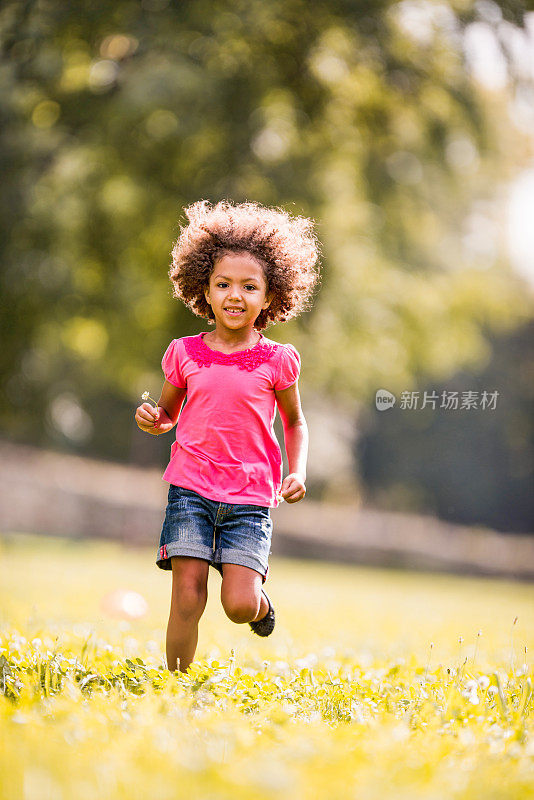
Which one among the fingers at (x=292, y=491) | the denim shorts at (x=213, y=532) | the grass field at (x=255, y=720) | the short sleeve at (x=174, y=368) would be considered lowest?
the grass field at (x=255, y=720)

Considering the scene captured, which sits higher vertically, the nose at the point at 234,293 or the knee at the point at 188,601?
the nose at the point at 234,293

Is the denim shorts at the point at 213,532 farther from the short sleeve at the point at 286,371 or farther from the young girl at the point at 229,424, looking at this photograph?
the short sleeve at the point at 286,371

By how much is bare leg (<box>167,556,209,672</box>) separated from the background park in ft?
0.66

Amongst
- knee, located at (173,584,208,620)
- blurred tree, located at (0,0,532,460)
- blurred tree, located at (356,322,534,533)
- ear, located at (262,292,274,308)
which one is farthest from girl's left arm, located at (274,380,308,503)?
blurred tree, located at (356,322,534,533)

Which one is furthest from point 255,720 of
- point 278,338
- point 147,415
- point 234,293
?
point 278,338

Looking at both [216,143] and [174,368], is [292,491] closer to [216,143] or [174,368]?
[174,368]

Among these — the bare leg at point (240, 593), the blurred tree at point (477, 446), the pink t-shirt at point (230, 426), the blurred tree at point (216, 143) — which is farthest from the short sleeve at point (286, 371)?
the blurred tree at point (477, 446)

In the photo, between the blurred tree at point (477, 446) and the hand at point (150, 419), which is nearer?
the hand at point (150, 419)

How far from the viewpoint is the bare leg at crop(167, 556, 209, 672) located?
3676mm

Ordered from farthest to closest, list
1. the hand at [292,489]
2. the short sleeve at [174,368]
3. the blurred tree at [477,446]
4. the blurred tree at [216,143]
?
the blurred tree at [477,446] < the blurred tree at [216,143] < the short sleeve at [174,368] < the hand at [292,489]

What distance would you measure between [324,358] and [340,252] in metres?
1.59

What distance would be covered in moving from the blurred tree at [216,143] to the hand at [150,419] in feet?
19.9

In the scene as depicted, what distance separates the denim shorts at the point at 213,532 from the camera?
3.68m

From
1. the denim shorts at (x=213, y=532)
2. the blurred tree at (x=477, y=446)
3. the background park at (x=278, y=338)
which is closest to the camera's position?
the background park at (x=278, y=338)
